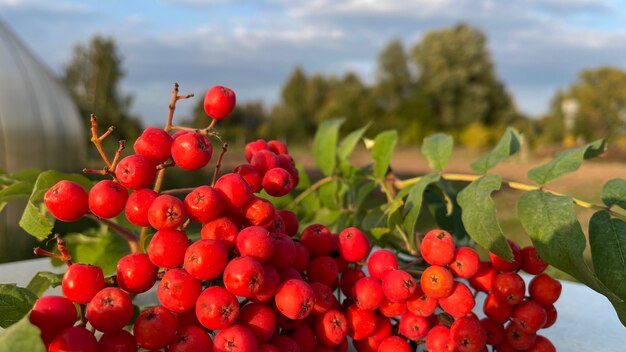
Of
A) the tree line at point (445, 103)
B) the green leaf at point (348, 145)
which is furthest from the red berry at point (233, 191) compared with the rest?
the tree line at point (445, 103)

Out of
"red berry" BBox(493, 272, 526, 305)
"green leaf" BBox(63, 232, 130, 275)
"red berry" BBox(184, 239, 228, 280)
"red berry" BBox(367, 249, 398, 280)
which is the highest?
"red berry" BBox(184, 239, 228, 280)

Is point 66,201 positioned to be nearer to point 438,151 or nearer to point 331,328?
point 331,328

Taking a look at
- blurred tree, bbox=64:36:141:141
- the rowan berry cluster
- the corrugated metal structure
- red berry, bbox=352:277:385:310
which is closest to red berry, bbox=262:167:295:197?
the rowan berry cluster

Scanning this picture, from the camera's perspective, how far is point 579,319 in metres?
0.66

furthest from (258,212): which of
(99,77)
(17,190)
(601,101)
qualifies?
(601,101)

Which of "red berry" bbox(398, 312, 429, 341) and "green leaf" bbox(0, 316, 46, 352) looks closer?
"green leaf" bbox(0, 316, 46, 352)

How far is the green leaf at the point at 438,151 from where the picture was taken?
72cm

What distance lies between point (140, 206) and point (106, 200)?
0.03 metres

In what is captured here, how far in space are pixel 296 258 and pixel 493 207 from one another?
190 millimetres

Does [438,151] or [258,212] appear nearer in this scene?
[258,212]

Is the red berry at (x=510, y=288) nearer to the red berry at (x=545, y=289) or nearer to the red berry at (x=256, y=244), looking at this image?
the red berry at (x=545, y=289)

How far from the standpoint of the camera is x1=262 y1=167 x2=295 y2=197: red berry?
47 centimetres

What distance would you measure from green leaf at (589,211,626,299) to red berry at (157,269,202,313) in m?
0.34

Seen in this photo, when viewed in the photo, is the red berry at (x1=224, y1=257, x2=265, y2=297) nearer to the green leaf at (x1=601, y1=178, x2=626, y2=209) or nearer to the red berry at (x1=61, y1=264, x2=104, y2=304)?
the red berry at (x1=61, y1=264, x2=104, y2=304)
